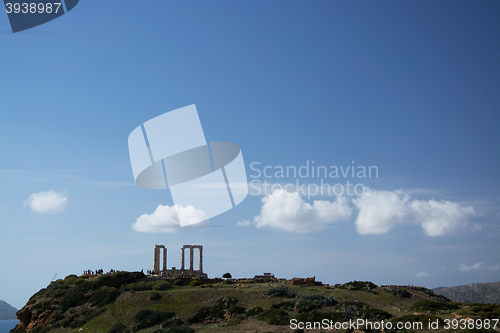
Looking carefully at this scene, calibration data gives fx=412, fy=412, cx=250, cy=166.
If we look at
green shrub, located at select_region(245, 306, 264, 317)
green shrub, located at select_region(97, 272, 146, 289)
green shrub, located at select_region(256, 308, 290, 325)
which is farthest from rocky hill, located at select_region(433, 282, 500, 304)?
green shrub, located at select_region(97, 272, 146, 289)

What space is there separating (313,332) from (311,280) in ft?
69.1

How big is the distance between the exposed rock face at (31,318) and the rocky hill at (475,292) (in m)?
84.2

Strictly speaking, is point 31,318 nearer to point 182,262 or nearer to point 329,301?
point 182,262

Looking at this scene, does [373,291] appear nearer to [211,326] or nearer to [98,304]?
[211,326]

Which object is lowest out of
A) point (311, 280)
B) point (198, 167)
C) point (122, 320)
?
point (122, 320)

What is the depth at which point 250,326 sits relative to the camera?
39.7 m

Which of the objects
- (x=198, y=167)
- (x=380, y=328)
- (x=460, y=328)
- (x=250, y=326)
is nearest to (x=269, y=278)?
(x=198, y=167)

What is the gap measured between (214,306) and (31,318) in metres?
27.2

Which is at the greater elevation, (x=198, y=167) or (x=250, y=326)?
(x=198, y=167)

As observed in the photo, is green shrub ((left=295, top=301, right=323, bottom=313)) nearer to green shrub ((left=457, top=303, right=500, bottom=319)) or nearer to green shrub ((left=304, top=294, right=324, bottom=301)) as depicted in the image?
green shrub ((left=304, top=294, right=324, bottom=301))

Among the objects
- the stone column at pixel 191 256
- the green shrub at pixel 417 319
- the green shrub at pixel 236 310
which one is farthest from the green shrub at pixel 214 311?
the stone column at pixel 191 256

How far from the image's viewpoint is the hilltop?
39.6 m

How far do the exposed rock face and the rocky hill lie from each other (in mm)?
84171

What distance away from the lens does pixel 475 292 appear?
9862cm
